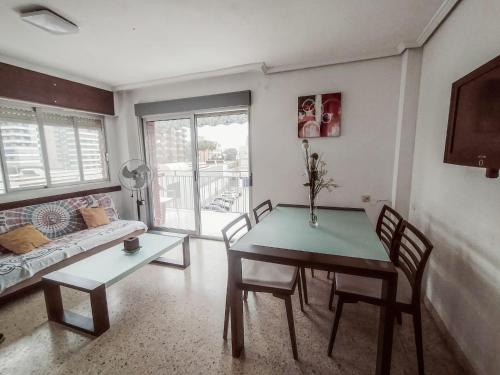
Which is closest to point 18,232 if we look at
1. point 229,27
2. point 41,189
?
point 41,189

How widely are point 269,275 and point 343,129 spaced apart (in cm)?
187

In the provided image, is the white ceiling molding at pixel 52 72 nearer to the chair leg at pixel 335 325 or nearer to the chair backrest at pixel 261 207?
the chair backrest at pixel 261 207

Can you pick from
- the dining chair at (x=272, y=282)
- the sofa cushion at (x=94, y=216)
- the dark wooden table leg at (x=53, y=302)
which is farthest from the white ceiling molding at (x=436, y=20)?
the sofa cushion at (x=94, y=216)

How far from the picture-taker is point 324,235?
1.56 m

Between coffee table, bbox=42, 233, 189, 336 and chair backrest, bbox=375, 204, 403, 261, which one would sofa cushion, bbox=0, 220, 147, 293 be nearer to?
coffee table, bbox=42, 233, 189, 336

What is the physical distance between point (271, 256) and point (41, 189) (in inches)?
125

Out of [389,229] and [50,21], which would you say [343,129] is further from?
[50,21]

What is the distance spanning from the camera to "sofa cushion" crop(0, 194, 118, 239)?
7.67 ft

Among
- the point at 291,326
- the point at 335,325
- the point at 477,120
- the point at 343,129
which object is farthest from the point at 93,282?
the point at 343,129

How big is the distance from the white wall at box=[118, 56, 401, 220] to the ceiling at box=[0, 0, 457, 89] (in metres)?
0.18

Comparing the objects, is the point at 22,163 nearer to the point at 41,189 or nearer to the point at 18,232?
the point at 41,189

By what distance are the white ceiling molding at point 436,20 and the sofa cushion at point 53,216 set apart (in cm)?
414

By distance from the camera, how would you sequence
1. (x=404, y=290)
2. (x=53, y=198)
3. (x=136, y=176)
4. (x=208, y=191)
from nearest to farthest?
(x=404, y=290) < (x=53, y=198) < (x=136, y=176) < (x=208, y=191)

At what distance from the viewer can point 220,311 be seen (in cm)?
183
